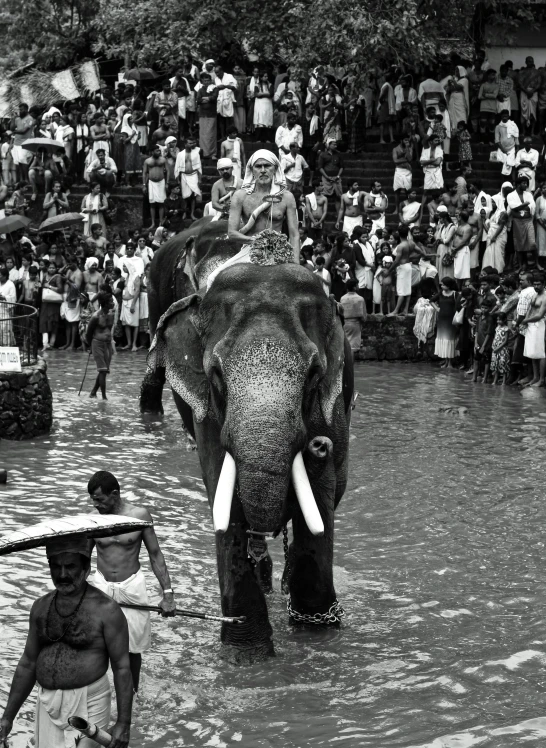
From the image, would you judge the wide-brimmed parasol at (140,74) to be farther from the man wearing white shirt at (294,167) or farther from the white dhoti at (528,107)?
the white dhoti at (528,107)

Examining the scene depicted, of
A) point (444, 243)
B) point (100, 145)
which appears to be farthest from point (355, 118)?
point (444, 243)

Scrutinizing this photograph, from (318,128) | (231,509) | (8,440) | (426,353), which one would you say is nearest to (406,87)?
(318,128)

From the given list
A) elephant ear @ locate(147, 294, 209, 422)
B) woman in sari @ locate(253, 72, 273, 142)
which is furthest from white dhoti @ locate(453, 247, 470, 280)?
elephant ear @ locate(147, 294, 209, 422)

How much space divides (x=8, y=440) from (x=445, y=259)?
386 inches

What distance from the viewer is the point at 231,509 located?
7.78 meters

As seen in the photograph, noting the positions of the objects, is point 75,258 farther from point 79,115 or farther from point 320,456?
point 320,456

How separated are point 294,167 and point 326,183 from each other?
2.42 ft

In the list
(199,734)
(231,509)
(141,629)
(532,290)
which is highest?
(532,290)

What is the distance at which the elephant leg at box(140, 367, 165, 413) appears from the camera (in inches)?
629

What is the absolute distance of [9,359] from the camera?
1499cm

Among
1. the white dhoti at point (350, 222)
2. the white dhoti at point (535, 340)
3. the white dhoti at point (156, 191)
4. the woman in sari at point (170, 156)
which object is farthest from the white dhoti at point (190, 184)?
the white dhoti at point (535, 340)

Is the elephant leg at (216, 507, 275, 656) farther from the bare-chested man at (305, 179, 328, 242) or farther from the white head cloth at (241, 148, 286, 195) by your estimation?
the bare-chested man at (305, 179, 328, 242)

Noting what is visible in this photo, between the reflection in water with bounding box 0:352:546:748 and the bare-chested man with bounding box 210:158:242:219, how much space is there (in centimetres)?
261

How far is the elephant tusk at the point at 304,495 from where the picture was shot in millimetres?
7219
